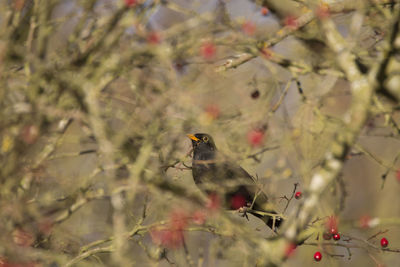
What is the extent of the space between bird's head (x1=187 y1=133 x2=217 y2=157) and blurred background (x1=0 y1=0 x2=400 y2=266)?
0.47 meters

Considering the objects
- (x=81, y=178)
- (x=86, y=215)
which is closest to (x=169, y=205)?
(x=81, y=178)

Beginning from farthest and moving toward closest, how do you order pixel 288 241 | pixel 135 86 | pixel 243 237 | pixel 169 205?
pixel 135 86 → pixel 169 205 → pixel 243 237 → pixel 288 241

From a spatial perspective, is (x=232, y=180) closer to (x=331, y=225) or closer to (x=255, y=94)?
(x=255, y=94)

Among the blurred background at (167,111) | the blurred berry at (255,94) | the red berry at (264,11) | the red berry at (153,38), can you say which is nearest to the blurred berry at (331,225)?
the blurred background at (167,111)

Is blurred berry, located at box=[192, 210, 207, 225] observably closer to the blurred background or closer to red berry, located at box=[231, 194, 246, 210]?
the blurred background

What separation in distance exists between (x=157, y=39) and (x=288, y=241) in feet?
9.02

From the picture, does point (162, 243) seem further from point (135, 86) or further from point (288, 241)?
point (135, 86)

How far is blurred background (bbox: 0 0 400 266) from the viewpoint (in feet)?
12.2

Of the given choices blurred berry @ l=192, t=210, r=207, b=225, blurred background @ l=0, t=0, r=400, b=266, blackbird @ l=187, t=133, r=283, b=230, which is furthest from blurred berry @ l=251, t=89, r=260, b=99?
blurred berry @ l=192, t=210, r=207, b=225

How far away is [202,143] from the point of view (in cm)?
558

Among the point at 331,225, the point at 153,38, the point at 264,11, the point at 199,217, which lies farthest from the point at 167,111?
the point at 264,11

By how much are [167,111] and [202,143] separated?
159 centimetres

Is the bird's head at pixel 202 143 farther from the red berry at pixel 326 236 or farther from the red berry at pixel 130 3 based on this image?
the red berry at pixel 326 236

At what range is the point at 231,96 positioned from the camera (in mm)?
5406
